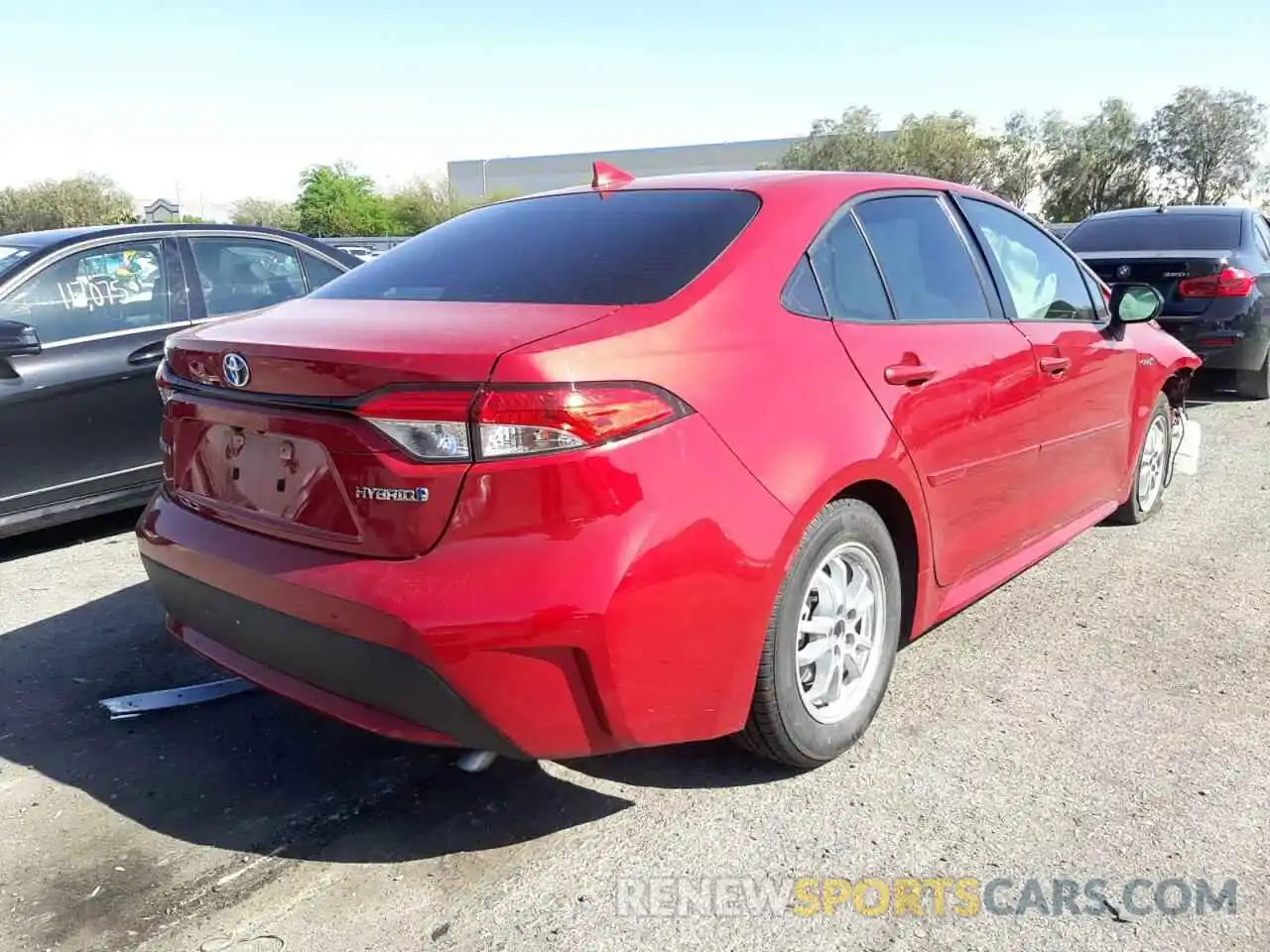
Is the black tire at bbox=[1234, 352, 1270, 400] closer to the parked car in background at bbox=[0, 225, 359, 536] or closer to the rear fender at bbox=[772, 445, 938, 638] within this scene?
the rear fender at bbox=[772, 445, 938, 638]

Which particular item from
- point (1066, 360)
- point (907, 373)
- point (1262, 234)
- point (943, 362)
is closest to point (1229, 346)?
point (1262, 234)

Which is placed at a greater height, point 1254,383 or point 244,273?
point 244,273

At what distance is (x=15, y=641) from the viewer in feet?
12.8

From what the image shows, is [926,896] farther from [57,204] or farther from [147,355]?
[57,204]

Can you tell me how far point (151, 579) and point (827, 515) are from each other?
1840 millimetres

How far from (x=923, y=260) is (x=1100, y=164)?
46678mm

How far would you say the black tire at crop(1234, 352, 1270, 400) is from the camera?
8383mm

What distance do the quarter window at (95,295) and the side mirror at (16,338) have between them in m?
0.32

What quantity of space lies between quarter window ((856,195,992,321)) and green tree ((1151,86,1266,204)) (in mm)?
45788

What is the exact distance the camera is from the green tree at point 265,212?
59438 mm

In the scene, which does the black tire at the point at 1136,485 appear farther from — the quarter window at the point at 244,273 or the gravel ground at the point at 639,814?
the quarter window at the point at 244,273

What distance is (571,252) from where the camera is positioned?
2.90 meters

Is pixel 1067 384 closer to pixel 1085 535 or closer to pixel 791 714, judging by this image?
pixel 1085 535

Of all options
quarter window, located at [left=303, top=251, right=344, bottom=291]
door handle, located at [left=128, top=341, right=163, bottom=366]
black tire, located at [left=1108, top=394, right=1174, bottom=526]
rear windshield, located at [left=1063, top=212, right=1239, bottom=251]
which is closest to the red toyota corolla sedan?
black tire, located at [left=1108, top=394, right=1174, bottom=526]
